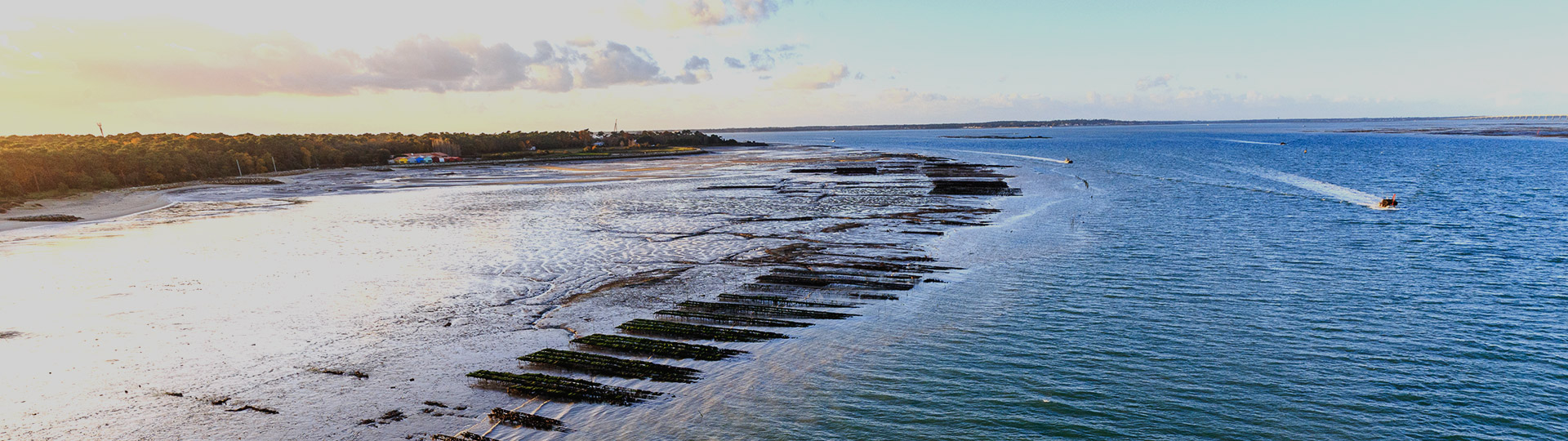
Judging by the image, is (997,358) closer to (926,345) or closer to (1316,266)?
(926,345)

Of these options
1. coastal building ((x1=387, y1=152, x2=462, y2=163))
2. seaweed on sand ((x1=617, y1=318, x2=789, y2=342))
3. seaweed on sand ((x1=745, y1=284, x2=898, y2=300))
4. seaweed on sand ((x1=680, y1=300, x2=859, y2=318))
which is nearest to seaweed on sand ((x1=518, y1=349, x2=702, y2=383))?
seaweed on sand ((x1=617, y1=318, x2=789, y2=342))

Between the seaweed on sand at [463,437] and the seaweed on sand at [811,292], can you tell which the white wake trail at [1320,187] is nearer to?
the seaweed on sand at [811,292]

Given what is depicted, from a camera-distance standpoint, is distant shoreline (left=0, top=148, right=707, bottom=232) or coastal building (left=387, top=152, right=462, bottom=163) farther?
coastal building (left=387, top=152, right=462, bottom=163)

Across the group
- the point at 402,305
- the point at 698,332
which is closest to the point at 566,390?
the point at 698,332

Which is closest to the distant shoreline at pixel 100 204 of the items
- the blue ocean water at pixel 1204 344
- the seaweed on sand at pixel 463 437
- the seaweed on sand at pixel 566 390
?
the seaweed on sand at pixel 566 390

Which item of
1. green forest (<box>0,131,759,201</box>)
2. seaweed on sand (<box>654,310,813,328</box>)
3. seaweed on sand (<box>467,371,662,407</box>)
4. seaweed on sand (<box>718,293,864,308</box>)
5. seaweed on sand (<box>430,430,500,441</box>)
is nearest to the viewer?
seaweed on sand (<box>430,430,500,441</box>)

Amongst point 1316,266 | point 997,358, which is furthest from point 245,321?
point 1316,266

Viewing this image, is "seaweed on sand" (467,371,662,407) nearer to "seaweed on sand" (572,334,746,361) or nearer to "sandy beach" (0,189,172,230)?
"seaweed on sand" (572,334,746,361)
